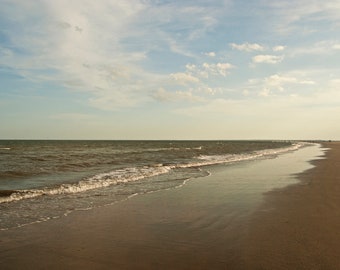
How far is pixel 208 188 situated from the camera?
14227mm

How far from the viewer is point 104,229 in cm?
797

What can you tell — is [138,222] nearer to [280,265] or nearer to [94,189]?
[280,265]

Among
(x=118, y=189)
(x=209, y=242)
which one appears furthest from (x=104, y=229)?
(x=118, y=189)

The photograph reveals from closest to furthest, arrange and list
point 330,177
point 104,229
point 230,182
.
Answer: point 104,229 → point 230,182 → point 330,177

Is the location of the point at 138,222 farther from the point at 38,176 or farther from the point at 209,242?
the point at 38,176

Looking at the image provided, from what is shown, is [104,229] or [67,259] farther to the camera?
[104,229]

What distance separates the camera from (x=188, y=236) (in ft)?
23.6

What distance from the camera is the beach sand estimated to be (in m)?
5.76

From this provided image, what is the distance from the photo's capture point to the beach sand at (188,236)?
5758mm

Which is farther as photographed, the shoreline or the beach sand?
the beach sand

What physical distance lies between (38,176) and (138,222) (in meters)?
12.4

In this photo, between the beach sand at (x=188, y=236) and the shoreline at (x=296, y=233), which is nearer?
the shoreline at (x=296, y=233)

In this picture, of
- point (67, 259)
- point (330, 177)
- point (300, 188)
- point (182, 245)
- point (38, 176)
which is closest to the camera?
point (67, 259)

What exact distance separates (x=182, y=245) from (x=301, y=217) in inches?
148
